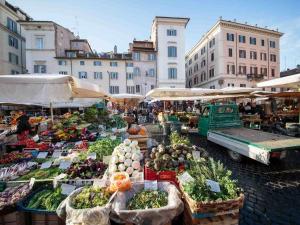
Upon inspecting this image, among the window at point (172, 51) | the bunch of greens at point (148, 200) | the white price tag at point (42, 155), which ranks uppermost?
the window at point (172, 51)

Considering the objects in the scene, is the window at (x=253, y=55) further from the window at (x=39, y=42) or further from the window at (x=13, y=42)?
the window at (x=13, y=42)

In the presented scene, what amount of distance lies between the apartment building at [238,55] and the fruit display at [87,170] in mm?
34774

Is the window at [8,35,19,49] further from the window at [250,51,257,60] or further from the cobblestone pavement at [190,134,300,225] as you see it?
the window at [250,51,257,60]

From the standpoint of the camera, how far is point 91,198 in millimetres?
2895

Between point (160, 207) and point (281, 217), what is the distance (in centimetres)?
268

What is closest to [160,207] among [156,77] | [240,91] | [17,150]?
[17,150]

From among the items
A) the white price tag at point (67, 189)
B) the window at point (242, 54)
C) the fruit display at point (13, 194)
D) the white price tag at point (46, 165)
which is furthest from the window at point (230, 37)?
the fruit display at point (13, 194)

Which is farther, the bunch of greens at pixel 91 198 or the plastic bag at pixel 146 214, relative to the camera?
the bunch of greens at pixel 91 198

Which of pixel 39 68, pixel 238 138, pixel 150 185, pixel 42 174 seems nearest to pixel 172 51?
pixel 39 68

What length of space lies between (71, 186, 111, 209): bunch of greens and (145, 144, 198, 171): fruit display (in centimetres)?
103

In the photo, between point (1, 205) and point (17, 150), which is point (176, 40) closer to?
point (17, 150)

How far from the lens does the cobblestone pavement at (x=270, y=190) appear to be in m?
3.73

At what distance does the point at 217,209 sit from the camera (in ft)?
9.09

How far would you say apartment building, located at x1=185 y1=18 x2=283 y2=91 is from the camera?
35.4 m
